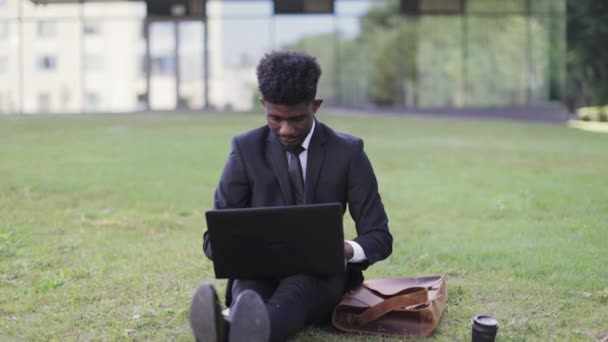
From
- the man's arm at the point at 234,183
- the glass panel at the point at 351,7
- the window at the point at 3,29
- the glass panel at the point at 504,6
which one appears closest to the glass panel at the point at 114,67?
the window at the point at 3,29

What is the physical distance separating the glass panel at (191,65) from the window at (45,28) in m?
5.45

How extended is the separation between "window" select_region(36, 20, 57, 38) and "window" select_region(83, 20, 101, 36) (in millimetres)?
1326

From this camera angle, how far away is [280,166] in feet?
14.0

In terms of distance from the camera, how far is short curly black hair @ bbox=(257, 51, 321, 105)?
394 cm

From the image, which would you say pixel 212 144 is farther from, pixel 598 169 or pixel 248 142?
pixel 248 142

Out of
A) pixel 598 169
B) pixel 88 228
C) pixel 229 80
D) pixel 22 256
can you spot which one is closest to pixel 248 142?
pixel 22 256

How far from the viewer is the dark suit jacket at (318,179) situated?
4.29 meters

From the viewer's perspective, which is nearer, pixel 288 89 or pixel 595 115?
pixel 288 89

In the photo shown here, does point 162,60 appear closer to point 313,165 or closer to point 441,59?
point 441,59

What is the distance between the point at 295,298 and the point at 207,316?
536 millimetres

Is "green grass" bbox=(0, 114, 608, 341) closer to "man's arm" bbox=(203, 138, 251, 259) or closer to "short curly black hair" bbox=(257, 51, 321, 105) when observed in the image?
"man's arm" bbox=(203, 138, 251, 259)

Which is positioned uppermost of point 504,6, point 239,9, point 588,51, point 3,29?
point 504,6

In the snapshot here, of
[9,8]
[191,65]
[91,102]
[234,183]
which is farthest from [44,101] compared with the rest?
[234,183]

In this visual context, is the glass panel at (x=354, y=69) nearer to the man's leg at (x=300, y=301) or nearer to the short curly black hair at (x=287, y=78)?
the man's leg at (x=300, y=301)
